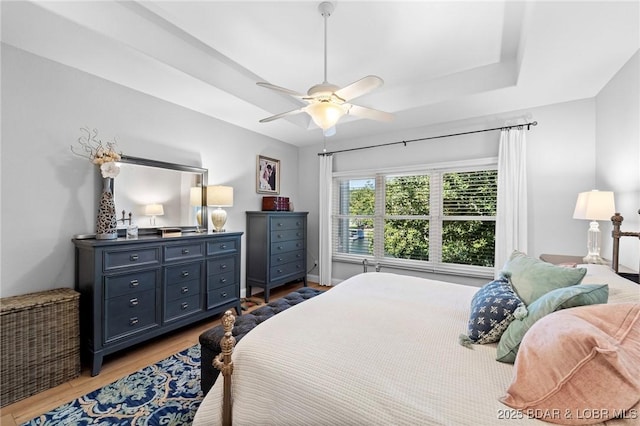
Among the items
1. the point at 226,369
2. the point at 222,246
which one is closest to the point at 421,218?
the point at 222,246

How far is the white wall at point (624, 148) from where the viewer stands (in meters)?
2.11

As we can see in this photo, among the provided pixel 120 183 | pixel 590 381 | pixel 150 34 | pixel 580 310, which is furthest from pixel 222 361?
pixel 150 34

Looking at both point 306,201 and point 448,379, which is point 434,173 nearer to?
point 306,201

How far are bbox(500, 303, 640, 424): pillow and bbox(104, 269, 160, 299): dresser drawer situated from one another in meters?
2.67

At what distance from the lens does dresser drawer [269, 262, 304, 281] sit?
13.0 feet

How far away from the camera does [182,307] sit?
2.78 meters

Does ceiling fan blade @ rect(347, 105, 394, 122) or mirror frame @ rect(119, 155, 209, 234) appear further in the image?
mirror frame @ rect(119, 155, 209, 234)

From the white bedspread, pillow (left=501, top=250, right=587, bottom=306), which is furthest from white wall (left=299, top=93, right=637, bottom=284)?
the white bedspread

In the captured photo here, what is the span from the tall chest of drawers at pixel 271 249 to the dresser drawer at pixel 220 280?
62 cm

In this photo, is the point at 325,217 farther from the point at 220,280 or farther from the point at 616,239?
the point at 616,239

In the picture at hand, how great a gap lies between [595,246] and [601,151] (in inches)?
42.9

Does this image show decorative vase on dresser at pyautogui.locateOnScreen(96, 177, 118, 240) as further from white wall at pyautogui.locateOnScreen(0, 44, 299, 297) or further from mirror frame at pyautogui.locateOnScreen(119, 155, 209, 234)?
mirror frame at pyautogui.locateOnScreen(119, 155, 209, 234)

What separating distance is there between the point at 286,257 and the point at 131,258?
2162mm

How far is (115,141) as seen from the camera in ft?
8.80
